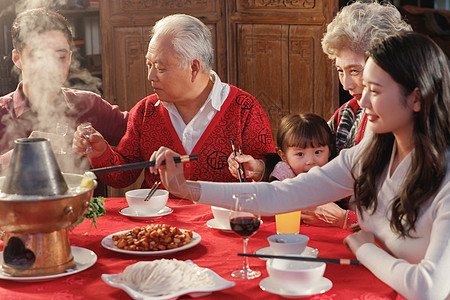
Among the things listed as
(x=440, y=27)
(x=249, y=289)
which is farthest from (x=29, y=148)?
(x=440, y=27)

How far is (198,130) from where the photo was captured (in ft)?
8.93

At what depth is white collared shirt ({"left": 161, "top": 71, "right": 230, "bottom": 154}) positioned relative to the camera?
271cm

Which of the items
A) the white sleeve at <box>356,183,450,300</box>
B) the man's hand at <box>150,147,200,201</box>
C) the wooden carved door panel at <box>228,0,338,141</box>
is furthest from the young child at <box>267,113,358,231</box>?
the wooden carved door panel at <box>228,0,338,141</box>

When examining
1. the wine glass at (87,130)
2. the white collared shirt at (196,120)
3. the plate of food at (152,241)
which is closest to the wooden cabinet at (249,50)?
the white collared shirt at (196,120)

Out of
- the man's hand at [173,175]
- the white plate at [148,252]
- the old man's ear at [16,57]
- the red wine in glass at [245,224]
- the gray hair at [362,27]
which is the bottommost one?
the white plate at [148,252]

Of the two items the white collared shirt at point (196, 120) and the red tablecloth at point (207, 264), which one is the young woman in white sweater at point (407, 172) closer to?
the red tablecloth at point (207, 264)

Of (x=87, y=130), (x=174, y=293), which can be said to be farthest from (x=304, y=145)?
(x=174, y=293)

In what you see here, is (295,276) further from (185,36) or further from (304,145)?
(185,36)

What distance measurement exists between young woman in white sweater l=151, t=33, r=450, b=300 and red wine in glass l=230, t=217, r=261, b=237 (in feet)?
0.95

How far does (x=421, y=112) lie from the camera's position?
152 centimetres

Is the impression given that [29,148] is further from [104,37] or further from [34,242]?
[104,37]

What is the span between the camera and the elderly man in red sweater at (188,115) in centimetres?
262

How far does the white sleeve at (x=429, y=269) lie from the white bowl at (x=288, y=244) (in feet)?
0.68

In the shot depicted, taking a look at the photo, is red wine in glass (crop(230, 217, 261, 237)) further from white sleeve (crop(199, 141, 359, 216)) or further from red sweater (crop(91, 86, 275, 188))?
red sweater (crop(91, 86, 275, 188))
